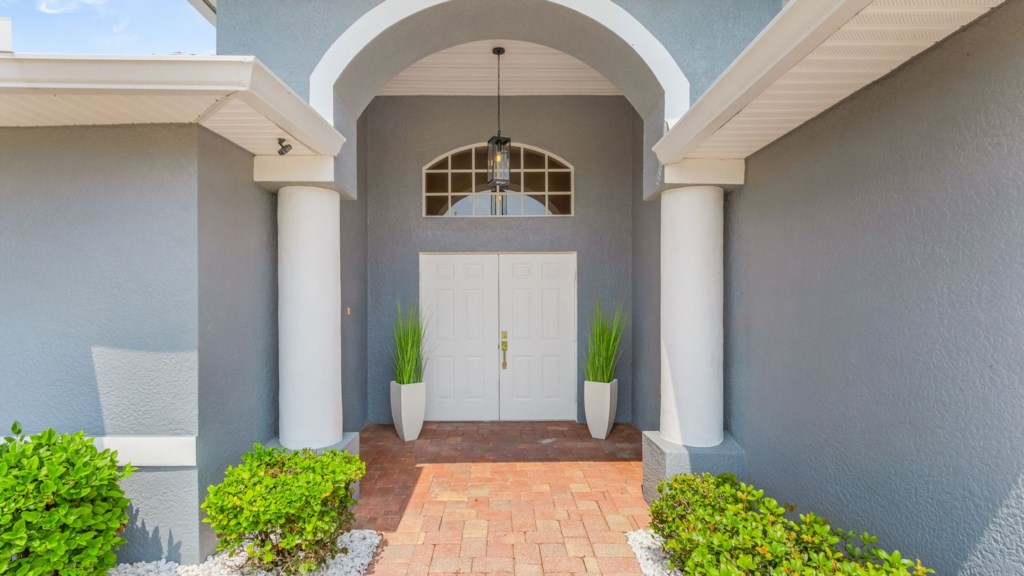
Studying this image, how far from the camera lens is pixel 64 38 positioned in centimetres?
253

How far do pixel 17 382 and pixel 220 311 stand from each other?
1055 millimetres

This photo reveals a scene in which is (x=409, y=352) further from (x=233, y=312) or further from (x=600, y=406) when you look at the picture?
(x=233, y=312)

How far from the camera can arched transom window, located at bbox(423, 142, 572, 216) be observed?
6.06 meters

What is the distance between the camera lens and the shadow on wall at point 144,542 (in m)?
2.80

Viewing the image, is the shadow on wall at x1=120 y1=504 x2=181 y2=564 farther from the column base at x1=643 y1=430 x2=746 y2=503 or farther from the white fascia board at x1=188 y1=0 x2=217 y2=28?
the white fascia board at x1=188 y1=0 x2=217 y2=28

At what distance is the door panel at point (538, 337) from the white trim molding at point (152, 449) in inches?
144

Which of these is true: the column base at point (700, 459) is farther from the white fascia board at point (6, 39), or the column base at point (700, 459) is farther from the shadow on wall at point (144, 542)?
the white fascia board at point (6, 39)

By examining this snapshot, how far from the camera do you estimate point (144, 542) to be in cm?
281

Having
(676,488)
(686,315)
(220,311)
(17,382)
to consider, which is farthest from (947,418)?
(17,382)

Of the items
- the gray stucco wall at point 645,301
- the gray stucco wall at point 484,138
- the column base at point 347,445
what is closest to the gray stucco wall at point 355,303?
Result: the gray stucco wall at point 484,138

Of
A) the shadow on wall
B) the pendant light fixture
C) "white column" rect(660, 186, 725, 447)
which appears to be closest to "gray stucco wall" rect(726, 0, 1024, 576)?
"white column" rect(660, 186, 725, 447)

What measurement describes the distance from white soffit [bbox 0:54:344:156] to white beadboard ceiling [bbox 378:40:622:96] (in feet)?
7.48

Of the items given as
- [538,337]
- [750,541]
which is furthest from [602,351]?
[750,541]

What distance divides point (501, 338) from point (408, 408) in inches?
53.7
